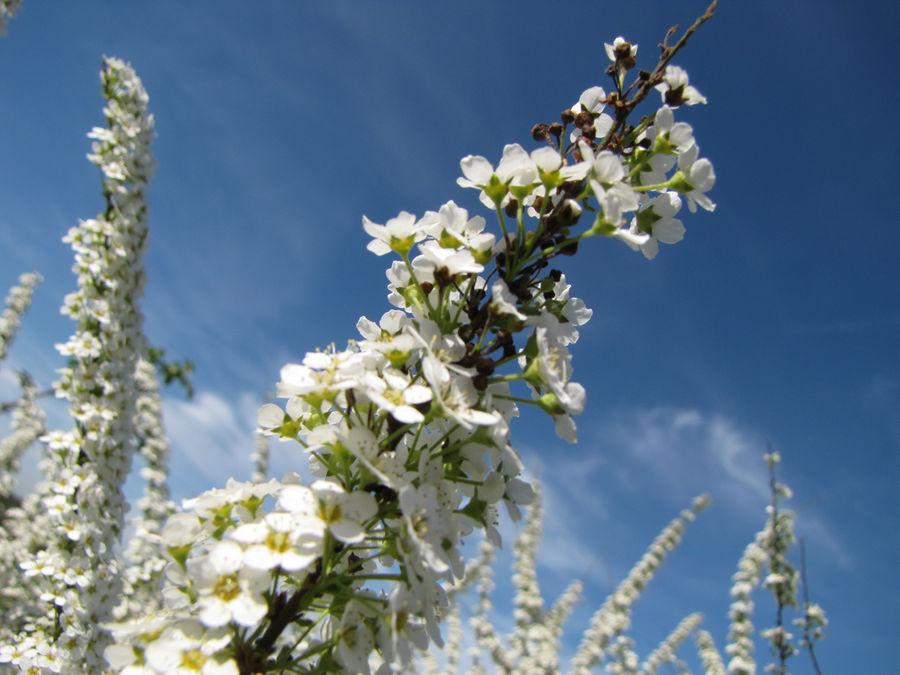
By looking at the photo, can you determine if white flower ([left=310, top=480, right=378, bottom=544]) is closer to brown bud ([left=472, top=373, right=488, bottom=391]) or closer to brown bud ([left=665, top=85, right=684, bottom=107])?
brown bud ([left=472, top=373, right=488, bottom=391])

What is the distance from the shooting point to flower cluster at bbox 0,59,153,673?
340 cm

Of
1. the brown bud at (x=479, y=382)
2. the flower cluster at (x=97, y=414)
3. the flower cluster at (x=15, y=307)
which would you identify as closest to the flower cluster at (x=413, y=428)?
the brown bud at (x=479, y=382)

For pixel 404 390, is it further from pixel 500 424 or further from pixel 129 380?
pixel 129 380

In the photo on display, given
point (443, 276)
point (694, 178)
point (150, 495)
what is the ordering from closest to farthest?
1. point (443, 276)
2. point (694, 178)
3. point (150, 495)

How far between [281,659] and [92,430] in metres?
3.43

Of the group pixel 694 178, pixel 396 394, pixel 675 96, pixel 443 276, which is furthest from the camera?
pixel 675 96

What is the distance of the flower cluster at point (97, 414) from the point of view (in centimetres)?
340

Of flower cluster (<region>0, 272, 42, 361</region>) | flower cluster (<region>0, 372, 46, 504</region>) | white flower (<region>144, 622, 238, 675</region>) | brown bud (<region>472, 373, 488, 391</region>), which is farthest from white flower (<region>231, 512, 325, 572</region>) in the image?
flower cluster (<region>0, 372, 46, 504</region>)

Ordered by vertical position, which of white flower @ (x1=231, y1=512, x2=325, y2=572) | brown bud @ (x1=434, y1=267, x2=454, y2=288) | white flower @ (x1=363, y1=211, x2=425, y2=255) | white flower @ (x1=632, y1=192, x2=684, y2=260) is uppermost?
white flower @ (x1=632, y1=192, x2=684, y2=260)

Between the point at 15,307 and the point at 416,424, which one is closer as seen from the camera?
the point at 416,424

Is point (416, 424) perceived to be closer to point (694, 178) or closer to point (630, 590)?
point (694, 178)

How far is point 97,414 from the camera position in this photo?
13.6ft

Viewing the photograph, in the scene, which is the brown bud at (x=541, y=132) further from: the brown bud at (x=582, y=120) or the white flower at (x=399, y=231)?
the white flower at (x=399, y=231)

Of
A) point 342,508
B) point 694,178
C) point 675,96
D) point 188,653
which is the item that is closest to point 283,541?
point 342,508
